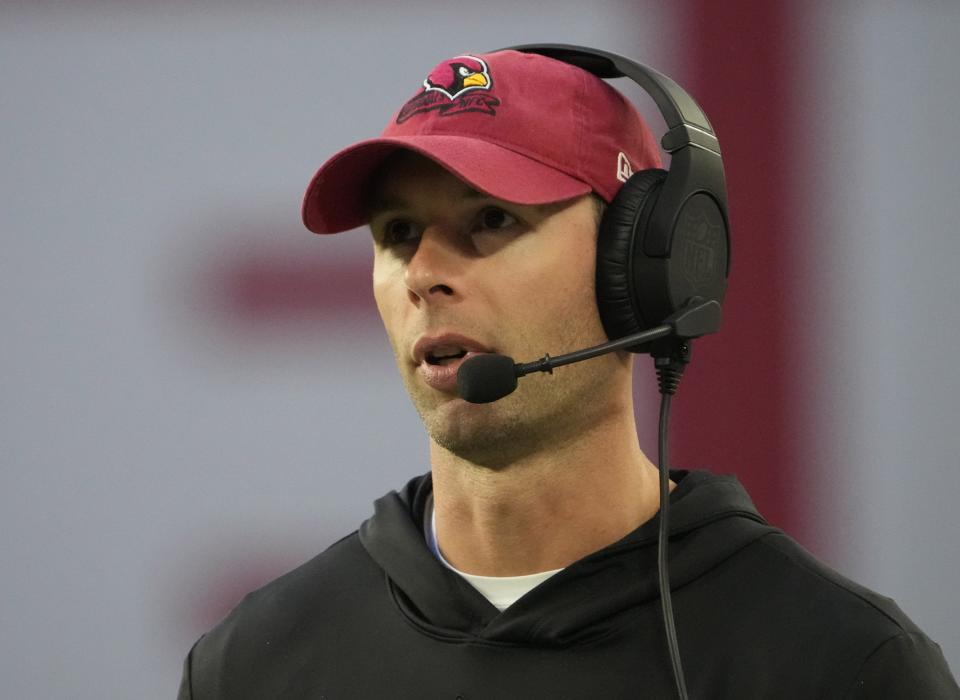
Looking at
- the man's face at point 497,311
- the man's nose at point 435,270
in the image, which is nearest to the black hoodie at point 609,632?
the man's face at point 497,311

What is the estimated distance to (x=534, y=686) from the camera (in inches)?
37.4

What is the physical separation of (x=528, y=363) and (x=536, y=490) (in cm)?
13

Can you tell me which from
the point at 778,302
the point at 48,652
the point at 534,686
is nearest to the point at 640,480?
the point at 534,686

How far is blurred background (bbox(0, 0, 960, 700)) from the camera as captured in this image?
176 cm

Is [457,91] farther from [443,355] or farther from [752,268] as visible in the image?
[752,268]

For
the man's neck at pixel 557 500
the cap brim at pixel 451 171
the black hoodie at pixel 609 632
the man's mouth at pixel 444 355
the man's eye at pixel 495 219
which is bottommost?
the black hoodie at pixel 609 632

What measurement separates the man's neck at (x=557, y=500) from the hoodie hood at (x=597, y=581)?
2cm

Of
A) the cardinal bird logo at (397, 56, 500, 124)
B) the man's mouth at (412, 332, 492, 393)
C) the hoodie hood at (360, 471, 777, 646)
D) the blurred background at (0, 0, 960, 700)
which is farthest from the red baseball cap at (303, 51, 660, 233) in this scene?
the blurred background at (0, 0, 960, 700)

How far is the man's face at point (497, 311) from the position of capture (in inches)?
37.5

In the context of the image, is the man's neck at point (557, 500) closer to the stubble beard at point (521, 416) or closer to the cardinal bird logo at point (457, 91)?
the stubble beard at point (521, 416)

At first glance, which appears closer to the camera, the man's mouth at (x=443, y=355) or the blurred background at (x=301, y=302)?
the man's mouth at (x=443, y=355)

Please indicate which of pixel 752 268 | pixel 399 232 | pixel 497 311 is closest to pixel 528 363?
pixel 497 311

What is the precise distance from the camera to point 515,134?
38.7 inches

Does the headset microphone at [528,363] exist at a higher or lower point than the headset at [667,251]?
lower
